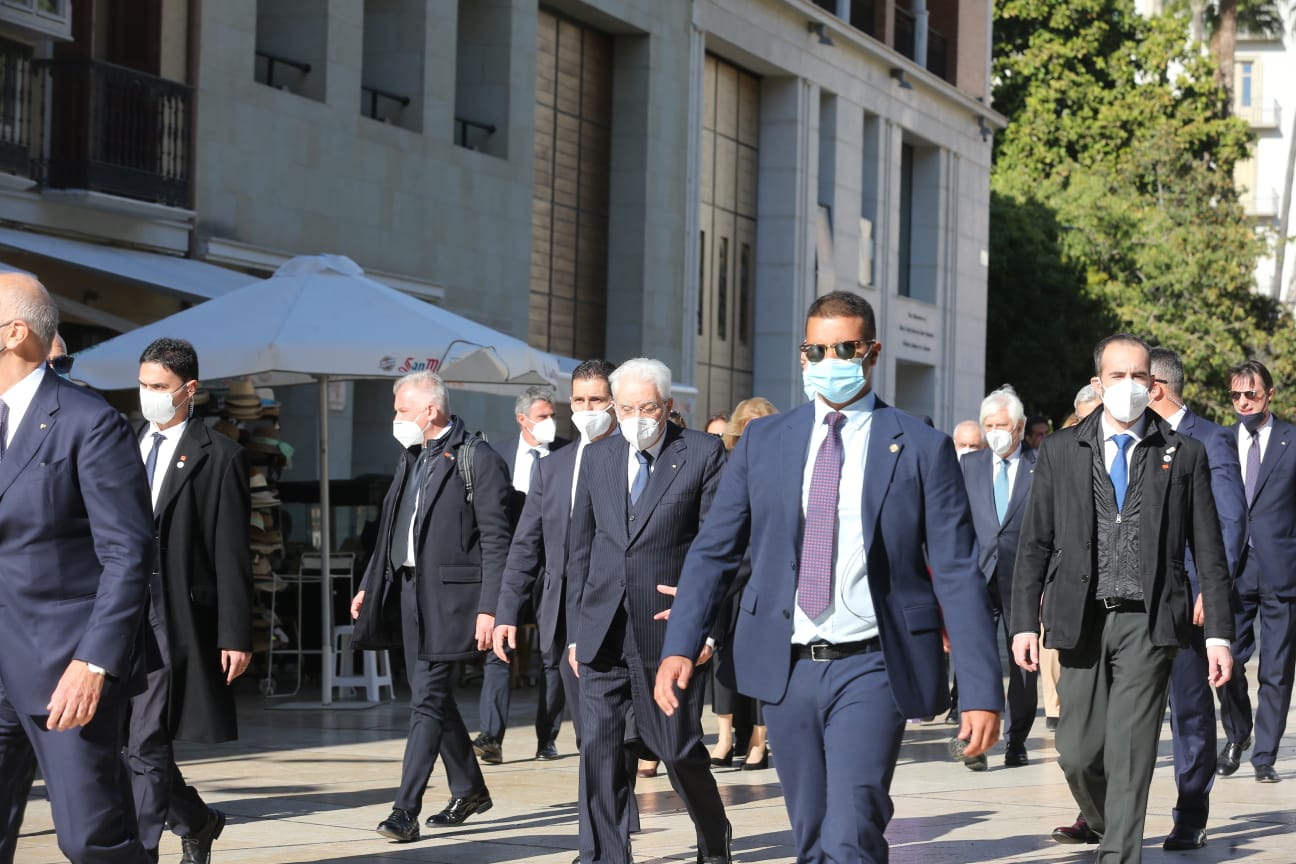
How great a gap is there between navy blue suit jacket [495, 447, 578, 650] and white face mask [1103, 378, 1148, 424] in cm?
230

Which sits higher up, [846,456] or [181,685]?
[846,456]

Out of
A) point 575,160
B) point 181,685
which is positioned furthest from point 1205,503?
point 575,160

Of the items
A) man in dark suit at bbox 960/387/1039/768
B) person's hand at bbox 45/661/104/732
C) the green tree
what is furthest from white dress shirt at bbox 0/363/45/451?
the green tree

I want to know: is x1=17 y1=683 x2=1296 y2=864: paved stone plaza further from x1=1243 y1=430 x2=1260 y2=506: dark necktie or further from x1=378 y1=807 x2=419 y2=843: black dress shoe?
x1=1243 y1=430 x2=1260 y2=506: dark necktie

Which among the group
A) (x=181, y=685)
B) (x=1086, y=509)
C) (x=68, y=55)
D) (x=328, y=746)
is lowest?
(x=328, y=746)

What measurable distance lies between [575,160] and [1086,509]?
71.0ft

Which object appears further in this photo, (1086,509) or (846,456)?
(1086,509)

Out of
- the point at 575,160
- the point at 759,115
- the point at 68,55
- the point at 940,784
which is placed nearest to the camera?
the point at 940,784

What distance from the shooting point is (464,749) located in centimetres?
939

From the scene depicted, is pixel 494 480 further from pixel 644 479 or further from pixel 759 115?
pixel 759 115

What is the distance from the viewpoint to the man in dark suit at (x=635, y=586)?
787 centimetres

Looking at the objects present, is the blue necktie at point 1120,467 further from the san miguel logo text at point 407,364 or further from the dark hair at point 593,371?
the san miguel logo text at point 407,364

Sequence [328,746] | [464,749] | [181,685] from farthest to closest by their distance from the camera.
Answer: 1. [328,746]
2. [464,749]
3. [181,685]

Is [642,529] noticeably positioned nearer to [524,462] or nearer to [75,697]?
[75,697]
